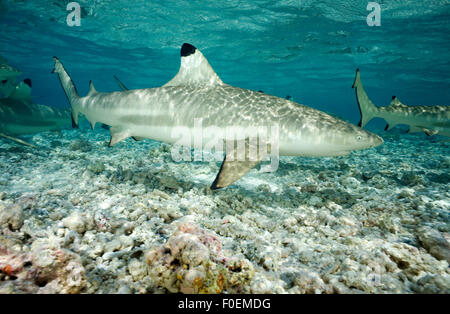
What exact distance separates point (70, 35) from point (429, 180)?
106ft

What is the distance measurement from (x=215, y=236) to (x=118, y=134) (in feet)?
11.9

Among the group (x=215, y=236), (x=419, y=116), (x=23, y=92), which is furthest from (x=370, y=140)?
(x=23, y=92)

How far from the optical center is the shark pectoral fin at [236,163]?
3.02 meters

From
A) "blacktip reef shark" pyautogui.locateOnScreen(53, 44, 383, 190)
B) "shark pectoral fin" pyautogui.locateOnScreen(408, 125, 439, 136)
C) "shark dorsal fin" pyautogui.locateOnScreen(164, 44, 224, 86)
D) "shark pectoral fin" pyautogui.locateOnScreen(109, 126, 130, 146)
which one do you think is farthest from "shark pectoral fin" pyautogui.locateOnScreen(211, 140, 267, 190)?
"shark pectoral fin" pyautogui.locateOnScreen(408, 125, 439, 136)

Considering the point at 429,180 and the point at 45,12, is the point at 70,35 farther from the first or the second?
the point at 429,180

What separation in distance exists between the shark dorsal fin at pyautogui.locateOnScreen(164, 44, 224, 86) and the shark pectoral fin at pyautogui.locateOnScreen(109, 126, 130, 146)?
1631mm

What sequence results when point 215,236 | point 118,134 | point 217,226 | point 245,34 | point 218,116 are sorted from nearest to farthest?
point 215,236, point 217,226, point 218,116, point 118,134, point 245,34

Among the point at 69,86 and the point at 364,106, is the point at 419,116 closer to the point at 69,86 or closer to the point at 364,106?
the point at 364,106

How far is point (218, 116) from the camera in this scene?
4008 millimetres

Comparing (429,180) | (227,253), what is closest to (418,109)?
(429,180)

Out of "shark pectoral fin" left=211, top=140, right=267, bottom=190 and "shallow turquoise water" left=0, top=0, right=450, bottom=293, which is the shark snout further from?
"shark pectoral fin" left=211, top=140, right=267, bottom=190

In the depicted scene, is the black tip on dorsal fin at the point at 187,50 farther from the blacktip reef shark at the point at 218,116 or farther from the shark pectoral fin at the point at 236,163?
the shark pectoral fin at the point at 236,163

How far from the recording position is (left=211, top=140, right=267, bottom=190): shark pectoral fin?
9.90 feet

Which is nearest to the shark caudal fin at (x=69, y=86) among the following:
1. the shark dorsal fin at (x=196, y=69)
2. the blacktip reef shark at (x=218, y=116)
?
the blacktip reef shark at (x=218, y=116)
